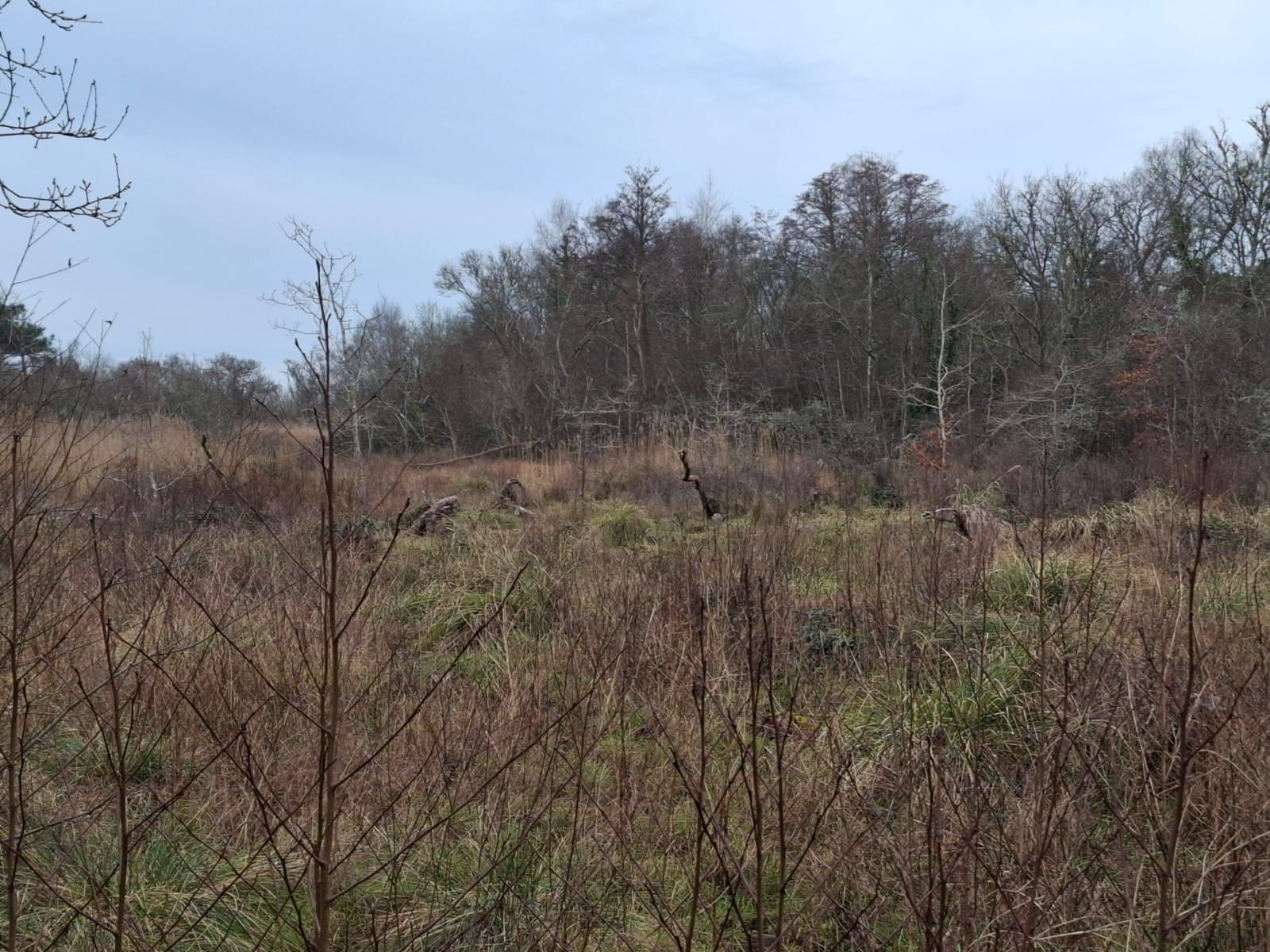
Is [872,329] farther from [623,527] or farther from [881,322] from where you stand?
[623,527]

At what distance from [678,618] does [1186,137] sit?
2375 centimetres

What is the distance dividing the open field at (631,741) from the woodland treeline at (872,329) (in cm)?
903

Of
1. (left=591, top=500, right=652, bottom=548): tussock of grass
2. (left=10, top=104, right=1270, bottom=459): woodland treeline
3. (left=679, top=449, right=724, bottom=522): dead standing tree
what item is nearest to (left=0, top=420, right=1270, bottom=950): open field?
(left=591, top=500, right=652, bottom=548): tussock of grass

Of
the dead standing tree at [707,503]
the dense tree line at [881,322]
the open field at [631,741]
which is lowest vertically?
the open field at [631,741]

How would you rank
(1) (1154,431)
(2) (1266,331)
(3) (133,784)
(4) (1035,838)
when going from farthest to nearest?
(1) (1154,431) < (2) (1266,331) < (3) (133,784) < (4) (1035,838)

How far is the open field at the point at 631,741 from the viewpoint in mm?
1682

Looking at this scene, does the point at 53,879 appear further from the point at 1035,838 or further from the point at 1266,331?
the point at 1266,331

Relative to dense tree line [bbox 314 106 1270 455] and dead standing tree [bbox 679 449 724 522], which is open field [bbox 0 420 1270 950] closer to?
dead standing tree [bbox 679 449 724 522]

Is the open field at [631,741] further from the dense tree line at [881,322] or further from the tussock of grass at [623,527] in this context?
the dense tree line at [881,322]

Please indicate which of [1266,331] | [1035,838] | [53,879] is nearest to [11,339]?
[53,879]

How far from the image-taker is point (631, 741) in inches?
139

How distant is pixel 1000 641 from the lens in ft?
12.7

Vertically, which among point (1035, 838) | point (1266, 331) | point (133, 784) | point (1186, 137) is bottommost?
point (133, 784)

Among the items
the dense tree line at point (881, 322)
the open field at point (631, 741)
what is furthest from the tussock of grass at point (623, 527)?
the dense tree line at point (881, 322)
